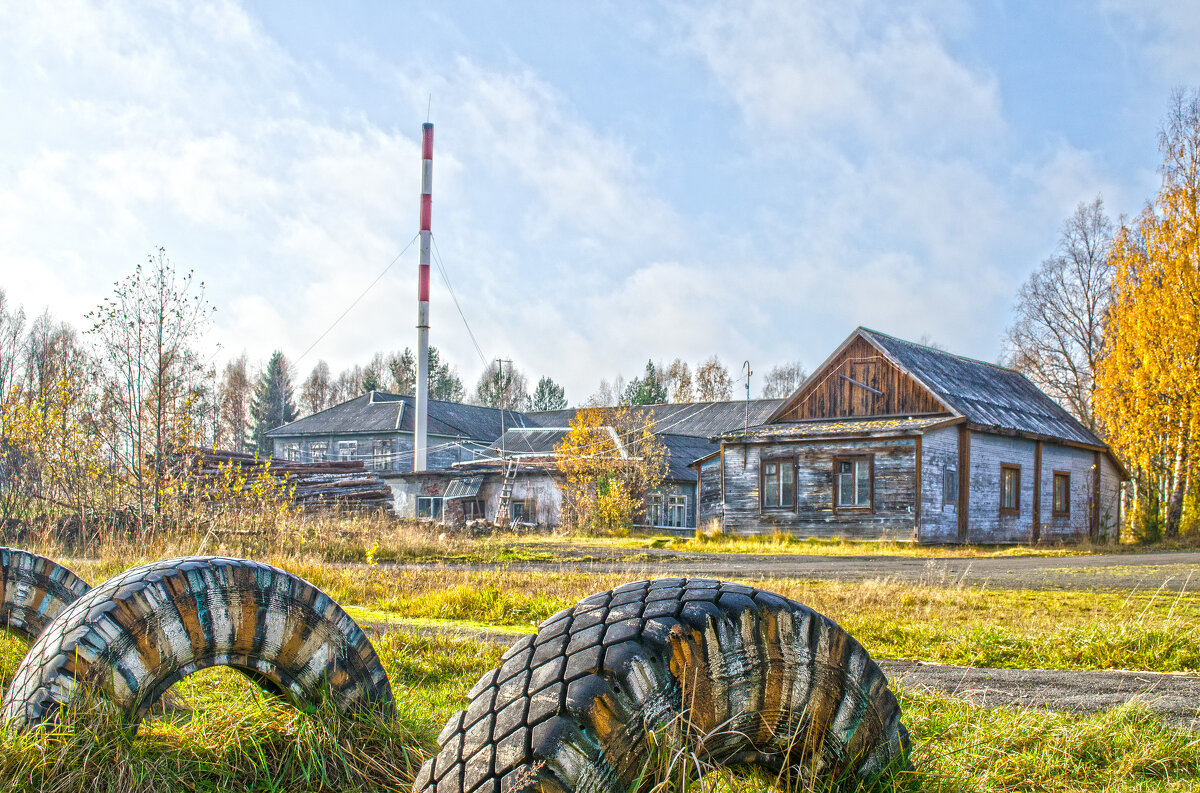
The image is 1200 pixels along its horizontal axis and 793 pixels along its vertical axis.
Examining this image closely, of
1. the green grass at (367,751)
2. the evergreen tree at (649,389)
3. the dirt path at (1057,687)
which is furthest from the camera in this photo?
the evergreen tree at (649,389)

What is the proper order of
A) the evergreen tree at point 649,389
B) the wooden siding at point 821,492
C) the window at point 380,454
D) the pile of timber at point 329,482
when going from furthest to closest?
the evergreen tree at point 649,389
the window at point 380,454
the pile of timber at point 329,482
the wooden siding at point 821,492

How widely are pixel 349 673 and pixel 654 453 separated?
32481 mm

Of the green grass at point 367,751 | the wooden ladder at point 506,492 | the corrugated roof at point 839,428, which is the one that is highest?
the corrugated roof at point 839,428

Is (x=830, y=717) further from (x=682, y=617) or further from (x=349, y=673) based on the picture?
(x=349, y=673)

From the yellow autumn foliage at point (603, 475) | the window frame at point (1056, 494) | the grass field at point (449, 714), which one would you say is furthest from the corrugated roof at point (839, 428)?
the grass field at point (449, 714)

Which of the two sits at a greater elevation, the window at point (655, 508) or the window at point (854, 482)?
the window at point (854, 482)

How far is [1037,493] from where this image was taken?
28.8 metres

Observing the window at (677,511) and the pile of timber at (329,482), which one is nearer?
the pile of timber at (329,482)

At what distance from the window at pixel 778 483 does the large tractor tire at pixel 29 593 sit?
24239mm

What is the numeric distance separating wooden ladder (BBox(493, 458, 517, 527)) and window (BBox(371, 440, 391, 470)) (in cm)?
1634

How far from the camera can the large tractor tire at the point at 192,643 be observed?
9.06ft

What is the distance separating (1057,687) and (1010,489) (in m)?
25.0

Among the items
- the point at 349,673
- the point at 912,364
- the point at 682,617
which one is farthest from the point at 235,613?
the point at 912,364

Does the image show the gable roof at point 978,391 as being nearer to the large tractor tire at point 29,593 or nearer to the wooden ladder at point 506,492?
the wooden ladder at point 506,492
